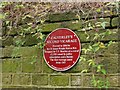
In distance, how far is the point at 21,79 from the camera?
156 inches

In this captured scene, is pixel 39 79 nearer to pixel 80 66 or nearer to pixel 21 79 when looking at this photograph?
pixel 21 79

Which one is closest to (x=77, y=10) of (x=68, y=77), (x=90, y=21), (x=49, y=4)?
(x=90, y=21)

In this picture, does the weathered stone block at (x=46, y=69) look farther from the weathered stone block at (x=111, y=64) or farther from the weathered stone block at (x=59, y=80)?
the weathered stone block at (x=111, y=64)

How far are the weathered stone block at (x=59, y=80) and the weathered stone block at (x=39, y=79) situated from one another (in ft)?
0.27

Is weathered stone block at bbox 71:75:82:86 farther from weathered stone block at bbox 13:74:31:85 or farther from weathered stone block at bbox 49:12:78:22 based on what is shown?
weathered stone block at bbox 49:12:78:22

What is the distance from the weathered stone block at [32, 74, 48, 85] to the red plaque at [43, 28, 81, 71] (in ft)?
0.53

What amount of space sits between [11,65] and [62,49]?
2.55 feet

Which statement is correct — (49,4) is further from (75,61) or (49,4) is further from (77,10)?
(75,61)

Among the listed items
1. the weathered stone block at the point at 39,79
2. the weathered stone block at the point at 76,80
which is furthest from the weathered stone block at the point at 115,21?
the weathered stone block at the point at 39,79

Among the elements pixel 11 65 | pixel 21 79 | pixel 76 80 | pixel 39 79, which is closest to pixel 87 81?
pixel 76 80

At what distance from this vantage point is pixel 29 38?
3.98 metres

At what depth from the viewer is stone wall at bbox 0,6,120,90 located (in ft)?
11.4

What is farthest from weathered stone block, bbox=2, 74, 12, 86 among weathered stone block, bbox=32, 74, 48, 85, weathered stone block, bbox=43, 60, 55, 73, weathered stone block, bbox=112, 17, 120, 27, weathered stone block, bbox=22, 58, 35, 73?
weathered stone block, bbox=112, 17, 120, 27

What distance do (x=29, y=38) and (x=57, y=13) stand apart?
1.63 feet
